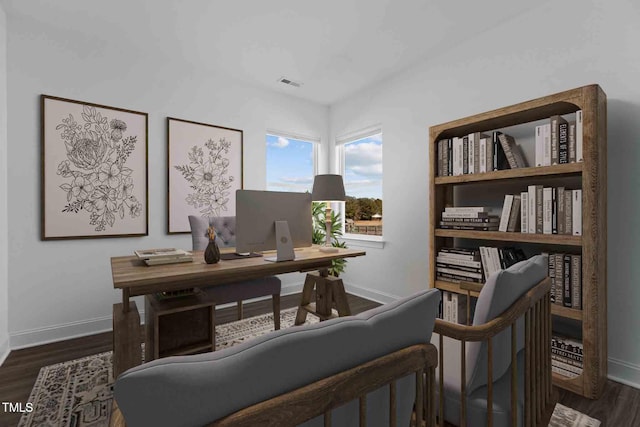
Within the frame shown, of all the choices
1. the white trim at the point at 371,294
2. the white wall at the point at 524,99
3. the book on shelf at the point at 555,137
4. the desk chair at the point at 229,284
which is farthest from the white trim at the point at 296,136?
the book on shelf at the point at 555,137

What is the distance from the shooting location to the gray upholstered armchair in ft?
3.51

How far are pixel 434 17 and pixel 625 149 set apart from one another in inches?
64.4

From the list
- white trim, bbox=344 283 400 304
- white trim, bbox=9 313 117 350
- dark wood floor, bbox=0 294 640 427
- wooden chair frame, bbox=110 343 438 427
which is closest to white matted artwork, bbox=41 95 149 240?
white trim, bbox=9 313 117 350

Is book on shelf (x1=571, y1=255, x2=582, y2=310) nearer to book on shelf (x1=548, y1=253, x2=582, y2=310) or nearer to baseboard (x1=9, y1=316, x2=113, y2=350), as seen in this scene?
book on shelf (x1=548, y1=253, x2=582, y2=310)

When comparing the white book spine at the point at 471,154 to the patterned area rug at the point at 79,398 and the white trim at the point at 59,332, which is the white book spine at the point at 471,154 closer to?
the patterned area rug at the point at 79,398

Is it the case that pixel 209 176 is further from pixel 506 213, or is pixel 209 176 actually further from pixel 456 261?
pixel 506 213

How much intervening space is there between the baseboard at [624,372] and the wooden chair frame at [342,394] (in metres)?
2.04

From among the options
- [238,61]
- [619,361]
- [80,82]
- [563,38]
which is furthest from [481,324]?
[80,82]

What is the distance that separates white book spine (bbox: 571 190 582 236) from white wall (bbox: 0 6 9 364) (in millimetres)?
3933

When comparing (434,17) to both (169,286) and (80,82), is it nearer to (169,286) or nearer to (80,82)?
(169,286)

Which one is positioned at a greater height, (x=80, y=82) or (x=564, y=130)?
(x=80, y=82)

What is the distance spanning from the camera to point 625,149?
202 cm

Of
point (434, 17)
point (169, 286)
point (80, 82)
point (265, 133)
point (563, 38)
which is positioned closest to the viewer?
point (169, 286)

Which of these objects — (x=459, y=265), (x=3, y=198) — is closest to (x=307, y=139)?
(x=459, y=265)
